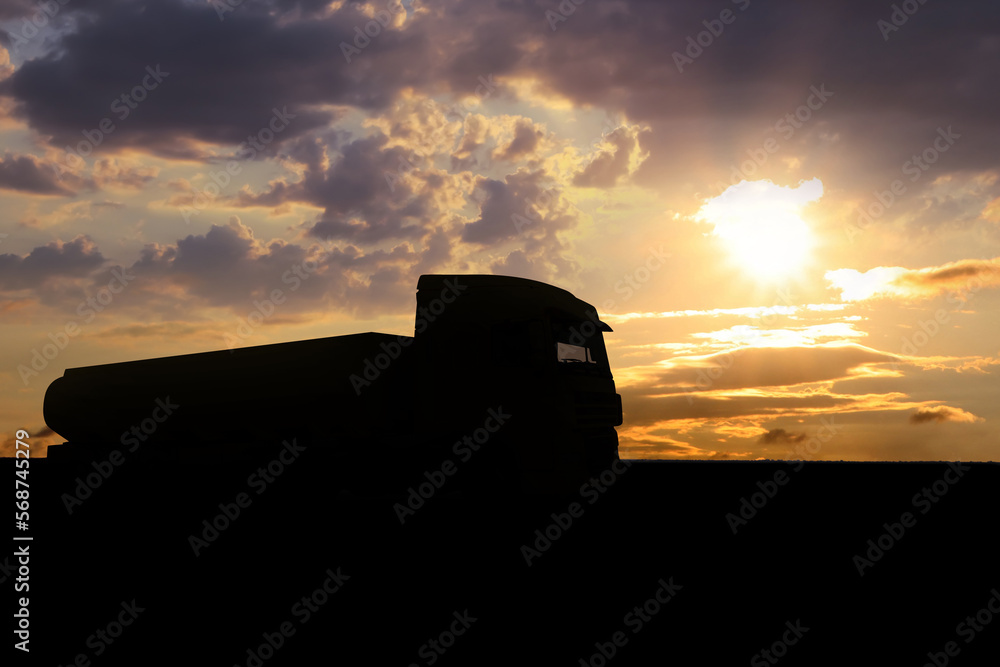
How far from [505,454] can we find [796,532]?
4.45m

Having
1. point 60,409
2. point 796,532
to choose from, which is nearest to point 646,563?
point 796,532
